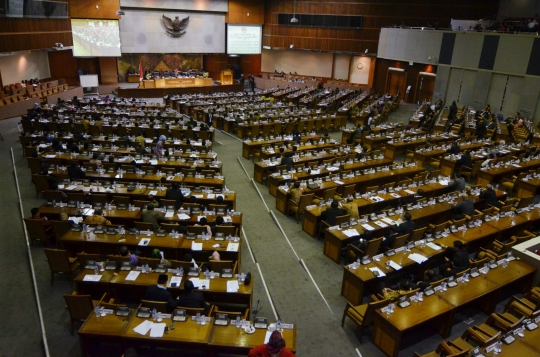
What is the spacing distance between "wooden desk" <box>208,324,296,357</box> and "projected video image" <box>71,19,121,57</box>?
27.7m

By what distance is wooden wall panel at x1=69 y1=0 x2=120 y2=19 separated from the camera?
2738cm

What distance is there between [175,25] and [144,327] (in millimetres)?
30281

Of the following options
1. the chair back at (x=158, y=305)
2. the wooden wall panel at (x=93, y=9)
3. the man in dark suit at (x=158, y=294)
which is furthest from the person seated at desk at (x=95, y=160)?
the wooden wall panel at (x=93, y=9)

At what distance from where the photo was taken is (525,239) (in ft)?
33.1

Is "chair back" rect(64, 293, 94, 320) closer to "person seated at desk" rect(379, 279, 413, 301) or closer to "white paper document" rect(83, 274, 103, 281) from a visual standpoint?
"white paper document" rect(83, 274, 103, 281)

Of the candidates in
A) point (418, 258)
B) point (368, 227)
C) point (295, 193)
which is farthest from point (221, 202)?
point (418, 258)

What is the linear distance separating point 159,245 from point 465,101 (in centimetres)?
2390

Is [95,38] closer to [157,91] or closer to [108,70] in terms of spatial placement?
[108,70]

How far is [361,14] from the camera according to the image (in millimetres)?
32375

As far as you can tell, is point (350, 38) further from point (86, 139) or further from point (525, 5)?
point (86, 139)

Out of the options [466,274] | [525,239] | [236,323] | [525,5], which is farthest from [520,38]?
[236,323]

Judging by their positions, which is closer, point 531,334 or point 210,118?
point 531,334

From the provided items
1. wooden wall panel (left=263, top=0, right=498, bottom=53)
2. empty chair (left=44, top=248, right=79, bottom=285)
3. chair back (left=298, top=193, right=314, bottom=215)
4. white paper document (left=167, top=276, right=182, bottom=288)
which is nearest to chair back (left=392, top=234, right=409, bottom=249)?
chair back (left=298, top=193, right=314, bottom=215)

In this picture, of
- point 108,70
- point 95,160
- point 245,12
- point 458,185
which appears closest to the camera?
point 458,185
